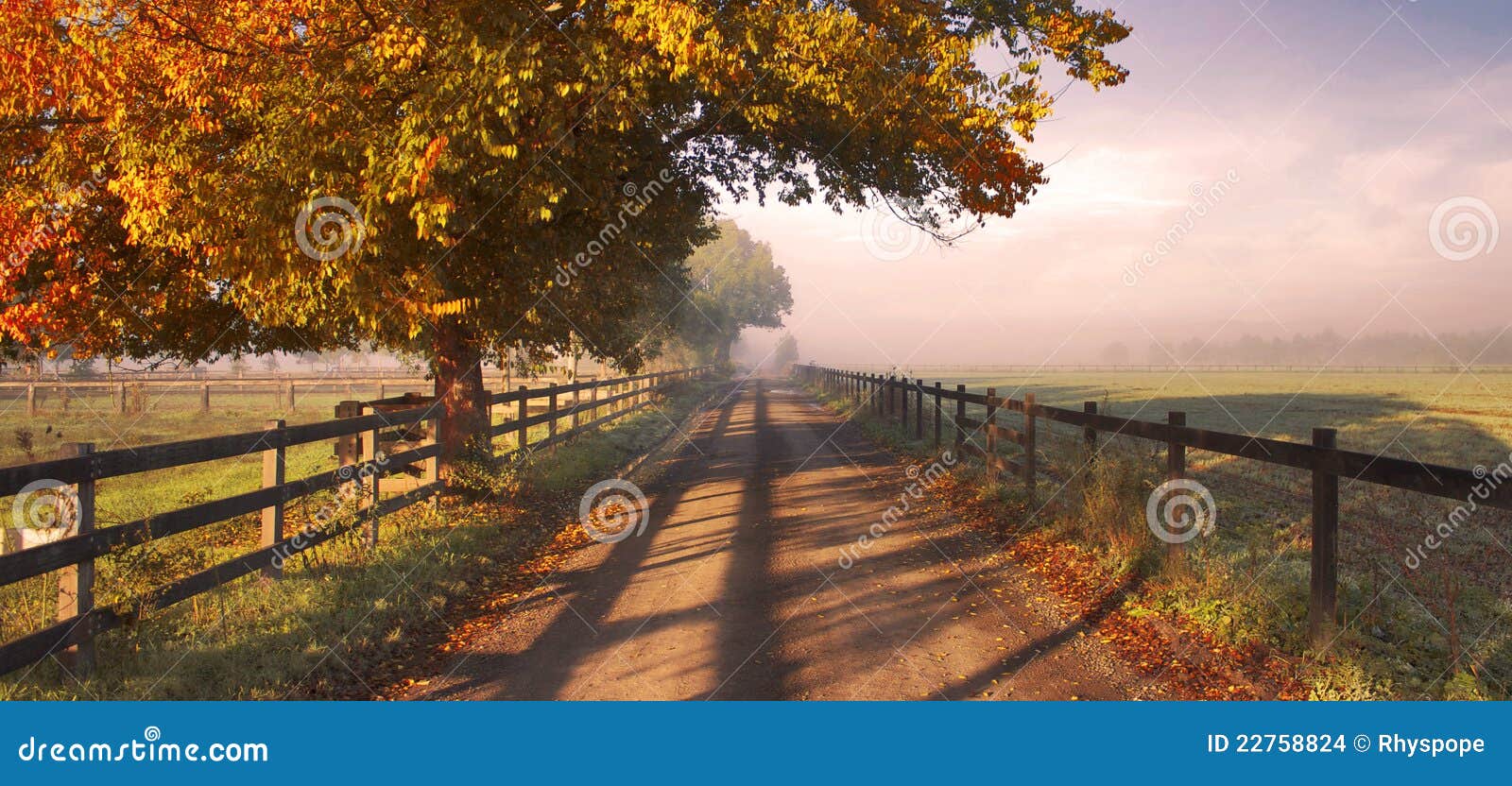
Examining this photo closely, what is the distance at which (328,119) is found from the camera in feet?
27.1

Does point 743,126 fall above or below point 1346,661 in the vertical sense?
above

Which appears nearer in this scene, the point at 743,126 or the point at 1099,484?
the point at 1099,484

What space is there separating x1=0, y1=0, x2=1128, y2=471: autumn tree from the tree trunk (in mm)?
49

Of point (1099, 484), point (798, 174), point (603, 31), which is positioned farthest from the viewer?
point (798, 174)

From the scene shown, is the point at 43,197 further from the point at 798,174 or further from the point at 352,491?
the point at 798,174

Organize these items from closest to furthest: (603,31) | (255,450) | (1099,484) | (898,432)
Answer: (255,450), (1099,484), (603,31), (898,432)

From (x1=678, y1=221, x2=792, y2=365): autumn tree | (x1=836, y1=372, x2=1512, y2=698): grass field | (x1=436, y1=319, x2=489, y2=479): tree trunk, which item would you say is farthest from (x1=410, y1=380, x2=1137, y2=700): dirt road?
(x1=678, y1=221, x2=792, y2=365): autumn tree

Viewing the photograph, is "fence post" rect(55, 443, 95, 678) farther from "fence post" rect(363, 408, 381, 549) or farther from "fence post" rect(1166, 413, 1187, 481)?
"fence post" rect(1166, 413, 1187, 481)

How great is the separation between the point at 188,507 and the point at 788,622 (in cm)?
414

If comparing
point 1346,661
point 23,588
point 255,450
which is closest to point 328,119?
point 255,450

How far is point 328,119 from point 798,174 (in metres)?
8.12

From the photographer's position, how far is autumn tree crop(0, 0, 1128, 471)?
8211 mm

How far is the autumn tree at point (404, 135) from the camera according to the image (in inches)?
323

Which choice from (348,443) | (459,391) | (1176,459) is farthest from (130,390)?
(1176,459)
